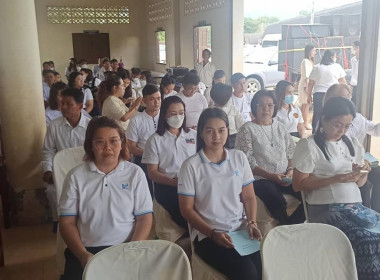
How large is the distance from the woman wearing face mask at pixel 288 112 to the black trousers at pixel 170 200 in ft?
5.43

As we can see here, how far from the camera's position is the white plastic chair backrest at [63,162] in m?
2.81

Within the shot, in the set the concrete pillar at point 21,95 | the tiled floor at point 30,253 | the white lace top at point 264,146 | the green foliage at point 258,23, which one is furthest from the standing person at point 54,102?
the green foliage at point 258,23

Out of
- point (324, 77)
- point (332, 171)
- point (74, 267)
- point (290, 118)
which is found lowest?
point (74, 267)

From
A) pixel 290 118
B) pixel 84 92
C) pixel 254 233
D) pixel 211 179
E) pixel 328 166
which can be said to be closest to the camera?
pixel 254 233

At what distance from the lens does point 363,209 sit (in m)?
2.53

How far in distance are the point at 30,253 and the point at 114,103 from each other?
1.78 metres

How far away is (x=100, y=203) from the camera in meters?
2.14

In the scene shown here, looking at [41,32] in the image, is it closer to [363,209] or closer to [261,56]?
[261,56]

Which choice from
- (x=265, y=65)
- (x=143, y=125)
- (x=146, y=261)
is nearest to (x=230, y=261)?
(x=146, y=261)

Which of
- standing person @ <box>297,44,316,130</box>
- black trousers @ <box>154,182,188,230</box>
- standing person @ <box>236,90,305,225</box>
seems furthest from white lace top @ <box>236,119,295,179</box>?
standing person @ <box>297,44,316,130</box>

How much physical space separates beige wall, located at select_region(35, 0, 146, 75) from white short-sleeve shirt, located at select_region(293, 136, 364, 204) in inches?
539

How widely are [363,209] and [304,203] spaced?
0.36 m

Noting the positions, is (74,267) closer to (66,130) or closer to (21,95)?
(66,130)

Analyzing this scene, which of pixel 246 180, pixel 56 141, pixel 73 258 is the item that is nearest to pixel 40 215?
pixel 56 141
